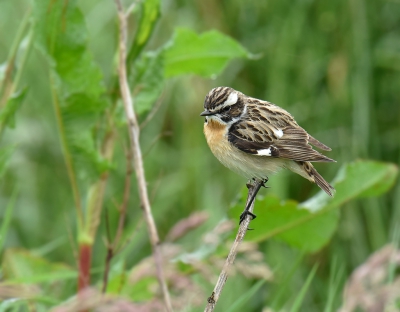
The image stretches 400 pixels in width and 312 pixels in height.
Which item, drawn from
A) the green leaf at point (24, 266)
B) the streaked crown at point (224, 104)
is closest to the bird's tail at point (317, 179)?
the streaked crown at point (224, 104)

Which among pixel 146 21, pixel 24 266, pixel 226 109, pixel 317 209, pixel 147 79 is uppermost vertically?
pixel 146 21

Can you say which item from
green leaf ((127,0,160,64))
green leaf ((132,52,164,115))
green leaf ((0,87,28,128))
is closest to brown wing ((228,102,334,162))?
green leaf ((132,52,164,115))

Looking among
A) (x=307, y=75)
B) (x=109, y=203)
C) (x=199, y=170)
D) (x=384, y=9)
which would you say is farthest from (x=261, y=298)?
(x=384, y=9)

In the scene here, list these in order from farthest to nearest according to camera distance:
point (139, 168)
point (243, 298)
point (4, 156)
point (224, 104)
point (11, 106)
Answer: point (224, 104) → point (4, 156) → point (11, 106) → point (243, 298) → point (139, 168)

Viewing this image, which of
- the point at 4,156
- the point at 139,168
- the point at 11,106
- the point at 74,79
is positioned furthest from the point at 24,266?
the point at 139,168

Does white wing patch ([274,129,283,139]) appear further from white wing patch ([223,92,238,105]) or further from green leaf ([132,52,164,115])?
green leaf ([132,52,164,115])

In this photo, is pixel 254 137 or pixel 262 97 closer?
pixel 254 137

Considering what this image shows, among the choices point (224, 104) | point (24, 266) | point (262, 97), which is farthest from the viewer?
point (262, 97)

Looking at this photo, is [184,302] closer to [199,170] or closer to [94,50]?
[199,170]

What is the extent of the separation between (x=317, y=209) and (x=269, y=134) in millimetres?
566

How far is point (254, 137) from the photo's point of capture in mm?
3859

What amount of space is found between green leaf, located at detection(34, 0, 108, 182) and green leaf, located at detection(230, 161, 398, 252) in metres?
0.95

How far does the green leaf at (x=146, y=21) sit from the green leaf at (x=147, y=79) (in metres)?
0.08

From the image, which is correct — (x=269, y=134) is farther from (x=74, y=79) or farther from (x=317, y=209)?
(x=74, y=79)
